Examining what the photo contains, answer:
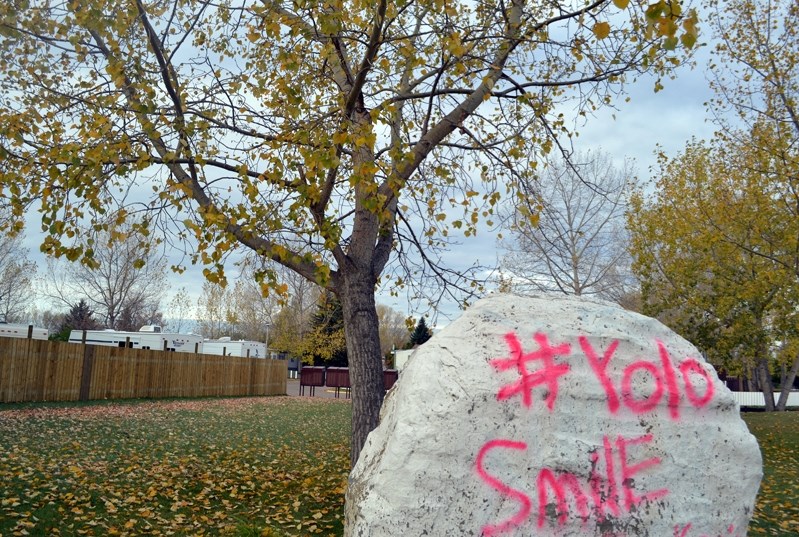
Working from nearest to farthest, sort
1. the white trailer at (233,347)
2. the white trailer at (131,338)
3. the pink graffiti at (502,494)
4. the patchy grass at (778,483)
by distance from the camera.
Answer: the pink graffiti at (502,494), the patchy grass at (778,483), the white trailer at (131,338), the white trailer at (233,347)

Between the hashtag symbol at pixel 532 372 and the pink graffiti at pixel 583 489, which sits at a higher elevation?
the hashtag symbol at pixel 532 372

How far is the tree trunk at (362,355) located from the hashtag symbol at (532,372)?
140 inches

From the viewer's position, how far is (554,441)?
338cm

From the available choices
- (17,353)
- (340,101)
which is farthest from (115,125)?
(17,353)

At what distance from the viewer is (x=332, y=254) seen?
7.17 meters

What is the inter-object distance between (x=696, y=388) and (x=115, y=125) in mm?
6268

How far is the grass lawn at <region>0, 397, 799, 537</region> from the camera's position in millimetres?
5980

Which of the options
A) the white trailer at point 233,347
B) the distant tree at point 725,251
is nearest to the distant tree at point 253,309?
the white trailer at point 233,347

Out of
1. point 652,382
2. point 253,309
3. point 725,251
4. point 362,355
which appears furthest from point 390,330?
point 652,382

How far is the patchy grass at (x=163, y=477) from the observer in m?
5.94

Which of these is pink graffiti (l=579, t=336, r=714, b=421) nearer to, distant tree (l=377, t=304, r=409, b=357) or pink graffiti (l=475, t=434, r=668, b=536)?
pink graffiti (l=475, t=434, r=668, b=536)

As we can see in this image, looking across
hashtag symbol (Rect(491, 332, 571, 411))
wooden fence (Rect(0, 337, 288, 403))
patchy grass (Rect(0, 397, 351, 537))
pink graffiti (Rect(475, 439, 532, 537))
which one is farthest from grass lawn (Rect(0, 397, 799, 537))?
hashtag symbol (Rect(491, 332, 571, 411))

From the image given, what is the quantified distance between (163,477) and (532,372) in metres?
6.19

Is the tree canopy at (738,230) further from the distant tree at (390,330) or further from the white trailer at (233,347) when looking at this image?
the distant tree at (390,330)
